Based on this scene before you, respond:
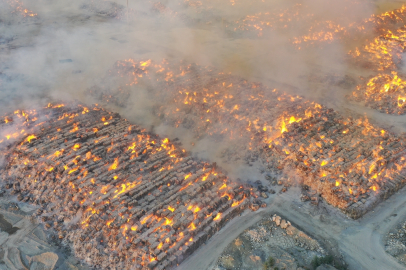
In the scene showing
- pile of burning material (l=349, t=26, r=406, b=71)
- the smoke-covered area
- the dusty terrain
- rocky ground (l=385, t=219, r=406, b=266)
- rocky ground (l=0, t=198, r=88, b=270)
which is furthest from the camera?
pile of burning material (l=349, t=26, r=406, b=71)

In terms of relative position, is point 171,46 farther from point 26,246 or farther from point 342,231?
point 342,231

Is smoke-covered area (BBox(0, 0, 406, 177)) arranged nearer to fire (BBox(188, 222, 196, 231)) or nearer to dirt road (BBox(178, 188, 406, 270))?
dirt road (BBox(178, 188, 406, 270))

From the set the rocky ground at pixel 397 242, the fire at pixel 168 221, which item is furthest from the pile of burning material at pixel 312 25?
the fire at pixel 168 221

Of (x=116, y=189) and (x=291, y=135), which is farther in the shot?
(x=291, y=135)

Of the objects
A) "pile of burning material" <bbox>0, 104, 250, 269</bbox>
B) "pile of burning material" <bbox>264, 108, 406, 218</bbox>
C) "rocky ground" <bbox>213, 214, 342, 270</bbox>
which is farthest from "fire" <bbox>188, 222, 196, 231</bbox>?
"pile of burning material" <bbox>264, 108, 406, 218</bbox>

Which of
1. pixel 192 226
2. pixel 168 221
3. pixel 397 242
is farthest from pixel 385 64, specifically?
pixel 168 221

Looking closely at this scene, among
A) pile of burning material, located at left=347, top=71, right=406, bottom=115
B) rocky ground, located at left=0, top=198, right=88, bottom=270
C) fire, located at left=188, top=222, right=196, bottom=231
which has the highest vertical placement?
pile of burning material, located at left=347, top=71, right=406, bottom=115

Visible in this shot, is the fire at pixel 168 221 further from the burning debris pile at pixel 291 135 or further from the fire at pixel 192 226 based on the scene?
the burning debris pile at pixel 291 135
